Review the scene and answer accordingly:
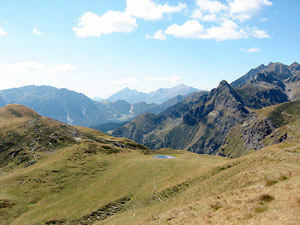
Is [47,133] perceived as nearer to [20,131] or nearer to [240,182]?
[20,131]

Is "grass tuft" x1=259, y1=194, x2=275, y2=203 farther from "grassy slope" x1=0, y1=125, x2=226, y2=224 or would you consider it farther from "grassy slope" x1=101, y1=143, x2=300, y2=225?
"grassy slope" x1=0, y1=125, x2=226, y2=224

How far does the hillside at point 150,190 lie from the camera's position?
28000 millimetres

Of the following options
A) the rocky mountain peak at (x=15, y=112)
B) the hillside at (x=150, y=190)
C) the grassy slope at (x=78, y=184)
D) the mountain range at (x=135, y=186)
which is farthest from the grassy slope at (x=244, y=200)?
the rocky mountain peak at (x=15, y=112)

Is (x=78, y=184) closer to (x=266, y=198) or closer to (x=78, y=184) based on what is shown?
(x=78, y=184)

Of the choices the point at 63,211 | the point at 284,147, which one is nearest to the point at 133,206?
the point at 63,211

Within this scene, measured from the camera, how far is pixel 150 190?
6353 cm

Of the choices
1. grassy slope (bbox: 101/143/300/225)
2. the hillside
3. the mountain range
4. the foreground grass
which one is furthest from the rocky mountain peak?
grassy slope (bbox: 101/143/300/225)

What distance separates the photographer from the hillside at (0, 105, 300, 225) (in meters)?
28.0

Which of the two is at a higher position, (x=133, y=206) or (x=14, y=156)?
(x=14, y=156)

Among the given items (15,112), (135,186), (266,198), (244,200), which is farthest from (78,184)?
(15,112)

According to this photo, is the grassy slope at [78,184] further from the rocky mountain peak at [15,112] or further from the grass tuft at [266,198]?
the rocky mountain peak at [15,112]

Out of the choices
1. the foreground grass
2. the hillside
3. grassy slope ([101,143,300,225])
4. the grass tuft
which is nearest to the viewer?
grassy slope ([101,143,300,225])

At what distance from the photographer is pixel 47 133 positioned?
11888 centimetres

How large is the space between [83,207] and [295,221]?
59775 millimetres
